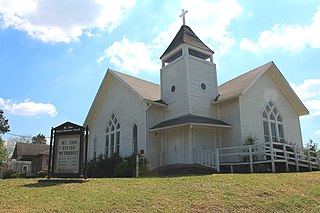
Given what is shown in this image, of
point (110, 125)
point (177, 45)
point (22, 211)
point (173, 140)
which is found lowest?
point (22, 211)

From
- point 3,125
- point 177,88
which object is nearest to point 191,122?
point 177,88

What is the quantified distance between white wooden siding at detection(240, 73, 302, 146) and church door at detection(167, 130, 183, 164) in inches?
163

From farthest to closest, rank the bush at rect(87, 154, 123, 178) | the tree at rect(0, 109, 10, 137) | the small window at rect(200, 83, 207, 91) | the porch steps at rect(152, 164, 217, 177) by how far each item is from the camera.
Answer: the tree at rect(0, 109, 10, 137)
the small window at rect(200, 83, 207, 91)
the bush at rect(87, 154, 123, 178)
the porch steps at rect(152, 164, 217, 177)

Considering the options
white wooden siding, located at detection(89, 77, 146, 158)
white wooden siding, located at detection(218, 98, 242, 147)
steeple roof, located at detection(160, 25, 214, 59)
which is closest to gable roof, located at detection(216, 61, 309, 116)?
white wooden siding, located at detection(218, 98, 242, 147)

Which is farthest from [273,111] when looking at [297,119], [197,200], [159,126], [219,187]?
[197,200]

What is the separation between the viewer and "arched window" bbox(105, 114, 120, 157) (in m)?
24.5

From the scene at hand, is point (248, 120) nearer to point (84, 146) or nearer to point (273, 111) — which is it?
point (273, 111)

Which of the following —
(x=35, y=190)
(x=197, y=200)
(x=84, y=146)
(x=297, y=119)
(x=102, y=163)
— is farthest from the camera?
(x=297, y=119)

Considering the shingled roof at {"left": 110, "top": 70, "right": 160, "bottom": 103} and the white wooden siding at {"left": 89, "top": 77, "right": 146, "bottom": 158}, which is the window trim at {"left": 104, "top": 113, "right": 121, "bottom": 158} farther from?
the shingled roof at {"left": 110, "top": 70, "right": 160, "bottom": 103}

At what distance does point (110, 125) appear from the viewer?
25875 mm

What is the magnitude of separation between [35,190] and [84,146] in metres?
3.46

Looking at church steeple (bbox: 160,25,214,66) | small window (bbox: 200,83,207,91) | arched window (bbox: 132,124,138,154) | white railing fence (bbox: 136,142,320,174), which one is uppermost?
church steeple (bbox: 160,25,214,66)

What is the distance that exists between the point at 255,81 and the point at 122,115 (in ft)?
34.3

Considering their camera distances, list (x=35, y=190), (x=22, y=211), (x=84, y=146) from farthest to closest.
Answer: (x=84, y=146) → (x=35, y=190) → (x=22, y=211)
